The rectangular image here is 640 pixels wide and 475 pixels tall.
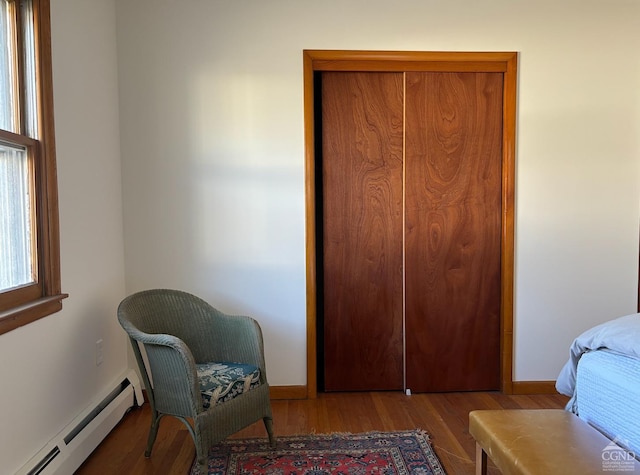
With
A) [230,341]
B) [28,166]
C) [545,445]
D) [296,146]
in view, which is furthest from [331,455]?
[28,166]

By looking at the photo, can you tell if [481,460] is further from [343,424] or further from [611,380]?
[343,424]

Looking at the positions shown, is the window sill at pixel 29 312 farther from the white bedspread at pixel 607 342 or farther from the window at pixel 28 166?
the white bedspread at pixel 607 342

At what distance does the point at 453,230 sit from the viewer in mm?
2969

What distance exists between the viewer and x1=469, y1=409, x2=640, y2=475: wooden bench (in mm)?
1394

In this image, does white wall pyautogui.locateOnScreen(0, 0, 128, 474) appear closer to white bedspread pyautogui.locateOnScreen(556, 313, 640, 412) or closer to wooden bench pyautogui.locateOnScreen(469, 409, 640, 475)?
wooden bench pyautogui.locateOnScreen(469, 409, 640, 475)

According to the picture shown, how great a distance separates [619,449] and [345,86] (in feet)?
7.40

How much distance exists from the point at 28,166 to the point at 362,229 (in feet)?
5.81

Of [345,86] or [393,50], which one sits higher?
[393,50]

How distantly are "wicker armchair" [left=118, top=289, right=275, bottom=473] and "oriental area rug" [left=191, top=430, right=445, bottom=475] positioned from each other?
113 mm

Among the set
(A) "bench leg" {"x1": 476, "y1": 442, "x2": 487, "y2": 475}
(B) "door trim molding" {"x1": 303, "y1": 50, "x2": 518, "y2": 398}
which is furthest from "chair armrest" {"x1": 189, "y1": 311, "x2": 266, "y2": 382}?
(A) "bench leg" {"x1": 476, "y1": 442, "x2": 487, "y2": 475}

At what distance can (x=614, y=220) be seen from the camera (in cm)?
294

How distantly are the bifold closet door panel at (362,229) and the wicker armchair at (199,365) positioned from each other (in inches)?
30.6

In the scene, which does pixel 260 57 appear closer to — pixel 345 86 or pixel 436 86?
pixel 345 86

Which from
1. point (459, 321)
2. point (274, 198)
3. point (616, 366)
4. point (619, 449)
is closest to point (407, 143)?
point (274, 198)
